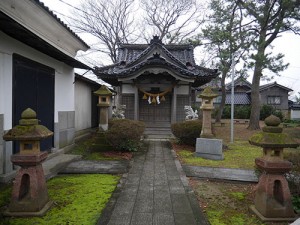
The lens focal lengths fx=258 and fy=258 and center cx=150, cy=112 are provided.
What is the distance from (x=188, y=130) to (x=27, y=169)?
8.62 m

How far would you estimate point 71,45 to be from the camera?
10.8 m

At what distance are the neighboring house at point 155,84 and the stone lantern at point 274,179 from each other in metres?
9.95

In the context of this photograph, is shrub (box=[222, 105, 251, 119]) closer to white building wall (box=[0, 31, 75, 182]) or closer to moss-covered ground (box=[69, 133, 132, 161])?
moss-covered ground (box=[69, 133, 132, 161])

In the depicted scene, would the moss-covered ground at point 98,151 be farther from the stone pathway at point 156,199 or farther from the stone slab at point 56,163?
the stone pathway at point 156,199

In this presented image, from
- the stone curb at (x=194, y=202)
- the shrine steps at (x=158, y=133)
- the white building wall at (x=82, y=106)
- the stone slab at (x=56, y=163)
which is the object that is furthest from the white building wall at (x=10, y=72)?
the shrine steps at (x=158, y=133)

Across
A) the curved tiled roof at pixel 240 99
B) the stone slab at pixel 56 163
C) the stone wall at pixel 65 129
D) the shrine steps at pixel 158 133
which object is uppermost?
the curved tiled roof at pixel 240 99

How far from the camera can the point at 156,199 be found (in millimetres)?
5605

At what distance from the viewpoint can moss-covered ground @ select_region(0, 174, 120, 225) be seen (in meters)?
4.49

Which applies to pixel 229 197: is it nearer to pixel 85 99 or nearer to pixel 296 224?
pixel 296 224

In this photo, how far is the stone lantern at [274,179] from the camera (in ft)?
15.3

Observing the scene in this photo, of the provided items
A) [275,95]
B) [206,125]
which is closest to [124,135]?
[206,125]

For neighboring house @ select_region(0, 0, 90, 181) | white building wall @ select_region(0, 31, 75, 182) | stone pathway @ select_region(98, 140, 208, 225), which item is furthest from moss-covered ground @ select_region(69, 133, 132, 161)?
white building wall @ select_region(0, 31, 75, 182)

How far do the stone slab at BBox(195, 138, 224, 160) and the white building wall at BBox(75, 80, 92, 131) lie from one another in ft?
21.7

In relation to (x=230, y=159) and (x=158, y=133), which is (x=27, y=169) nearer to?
(x=230, y=159)
